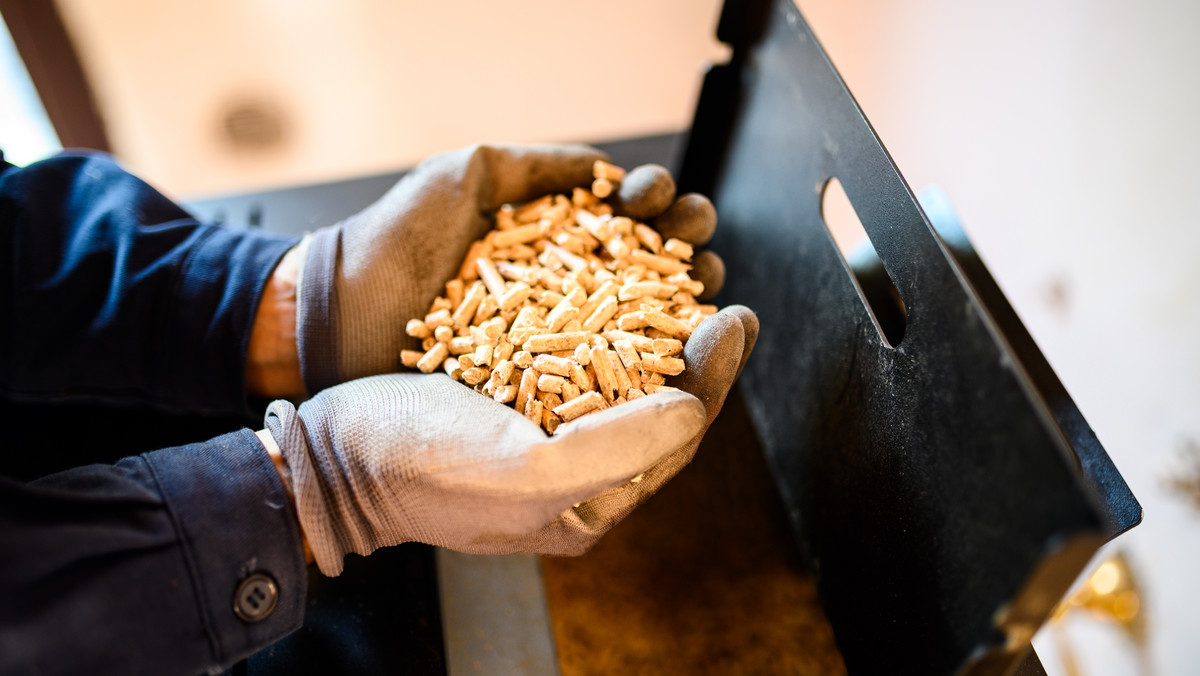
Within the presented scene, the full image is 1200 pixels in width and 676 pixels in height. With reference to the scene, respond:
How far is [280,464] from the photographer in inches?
25.2

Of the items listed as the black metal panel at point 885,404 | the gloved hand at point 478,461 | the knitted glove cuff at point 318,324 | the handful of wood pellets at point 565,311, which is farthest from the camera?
the knitted glove cuff at point 318,324

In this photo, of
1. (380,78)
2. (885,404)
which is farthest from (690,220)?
(380,78)

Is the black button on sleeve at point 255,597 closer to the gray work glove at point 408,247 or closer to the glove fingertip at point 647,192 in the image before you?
the gray work glove at point 408,247

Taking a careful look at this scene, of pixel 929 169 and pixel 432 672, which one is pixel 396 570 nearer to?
pixel 432 672

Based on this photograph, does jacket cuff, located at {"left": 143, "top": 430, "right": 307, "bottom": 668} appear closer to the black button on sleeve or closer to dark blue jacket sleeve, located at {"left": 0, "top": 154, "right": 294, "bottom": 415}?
the black button on sleeve

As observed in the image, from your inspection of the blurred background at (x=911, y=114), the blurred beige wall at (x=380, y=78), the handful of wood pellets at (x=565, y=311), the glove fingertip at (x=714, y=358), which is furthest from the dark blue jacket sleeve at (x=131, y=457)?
the blurred beige wall at (x=380, y=78)

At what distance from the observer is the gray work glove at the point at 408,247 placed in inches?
31.4

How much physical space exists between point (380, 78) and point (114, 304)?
1374 mm

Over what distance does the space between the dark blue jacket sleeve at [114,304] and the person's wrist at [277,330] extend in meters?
0.02

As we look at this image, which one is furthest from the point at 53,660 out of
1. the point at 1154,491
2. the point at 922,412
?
the point at 1154,491

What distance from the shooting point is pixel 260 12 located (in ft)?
6.23

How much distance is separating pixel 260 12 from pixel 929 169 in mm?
1785

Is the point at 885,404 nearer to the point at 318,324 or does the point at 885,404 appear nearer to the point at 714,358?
the point at 714,358

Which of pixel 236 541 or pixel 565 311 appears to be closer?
pixel 236 541
